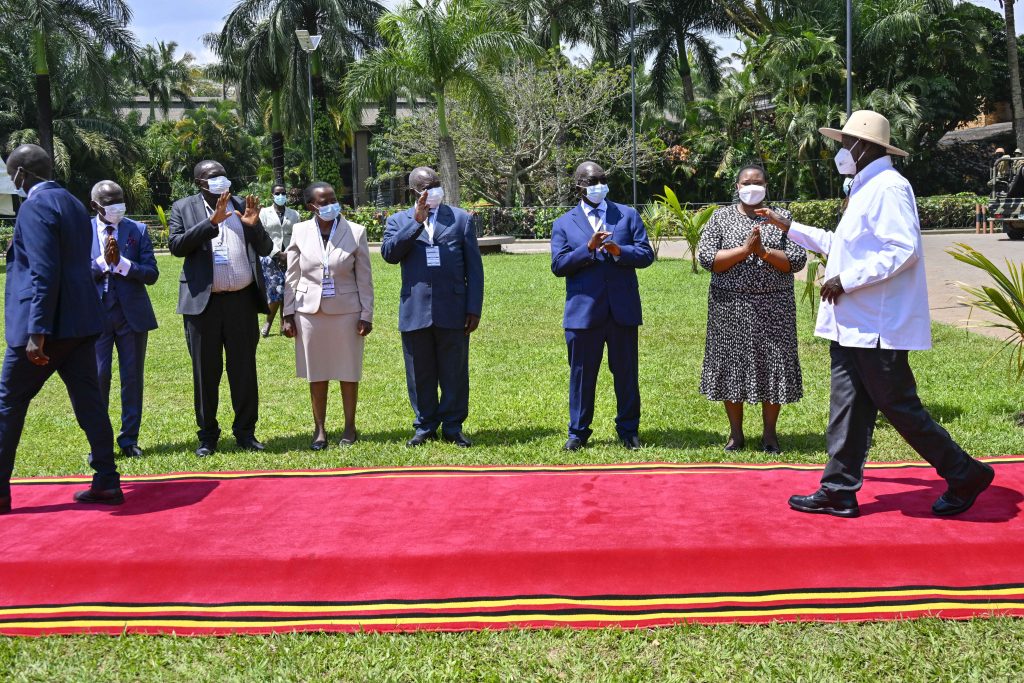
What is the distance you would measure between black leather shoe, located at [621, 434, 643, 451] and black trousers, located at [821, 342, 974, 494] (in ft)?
6.57

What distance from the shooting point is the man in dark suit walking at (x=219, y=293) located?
22.4 ft

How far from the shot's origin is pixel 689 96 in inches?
1778

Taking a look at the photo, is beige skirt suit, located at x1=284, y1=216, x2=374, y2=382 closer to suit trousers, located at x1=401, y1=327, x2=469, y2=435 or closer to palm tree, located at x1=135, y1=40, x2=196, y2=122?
suit trousers, located at x1=401, y1=327, x2=469, y2=435

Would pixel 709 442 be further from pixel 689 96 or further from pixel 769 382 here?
pixel 689 96

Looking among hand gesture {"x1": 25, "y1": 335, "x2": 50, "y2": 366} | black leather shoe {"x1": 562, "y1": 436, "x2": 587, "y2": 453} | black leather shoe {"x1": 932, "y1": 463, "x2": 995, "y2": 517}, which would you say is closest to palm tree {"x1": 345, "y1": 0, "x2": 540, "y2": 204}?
black leather shoe {"x1": 562, "y1": 436, "x2": 587, "y2": 453}

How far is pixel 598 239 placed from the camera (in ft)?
21.5

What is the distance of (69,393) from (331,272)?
209 cm

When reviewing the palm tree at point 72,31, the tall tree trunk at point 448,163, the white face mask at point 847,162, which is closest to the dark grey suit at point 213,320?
the white face mask at point 847,162

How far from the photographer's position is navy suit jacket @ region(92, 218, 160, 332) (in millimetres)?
6910

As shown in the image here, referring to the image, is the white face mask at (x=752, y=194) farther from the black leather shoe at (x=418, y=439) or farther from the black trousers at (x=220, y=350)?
the black trousers at (x=220, y=350)

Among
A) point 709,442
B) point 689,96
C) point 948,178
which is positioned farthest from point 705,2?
point 709,442

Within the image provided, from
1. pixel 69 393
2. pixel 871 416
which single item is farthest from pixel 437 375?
pixel 871 416

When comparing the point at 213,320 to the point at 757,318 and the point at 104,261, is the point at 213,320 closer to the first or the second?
the point at 104,261

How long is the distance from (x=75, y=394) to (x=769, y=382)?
3993 millimetres
